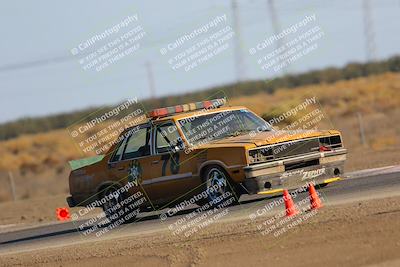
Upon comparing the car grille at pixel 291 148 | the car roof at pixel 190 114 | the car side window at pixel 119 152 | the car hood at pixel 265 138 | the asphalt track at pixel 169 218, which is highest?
the car roof at pixel 190 114

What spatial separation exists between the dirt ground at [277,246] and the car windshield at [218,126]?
2.34 meters

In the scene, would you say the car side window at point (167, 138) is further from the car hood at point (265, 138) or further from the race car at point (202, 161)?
the car hood at point (265, 138)

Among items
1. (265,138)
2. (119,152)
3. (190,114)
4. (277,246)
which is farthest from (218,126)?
(277,246)

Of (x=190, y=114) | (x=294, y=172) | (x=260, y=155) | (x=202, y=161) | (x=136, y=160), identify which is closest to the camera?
(x=260, y=155)

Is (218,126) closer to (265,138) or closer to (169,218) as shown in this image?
(265,138)

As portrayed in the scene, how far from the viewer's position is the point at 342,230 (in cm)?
934

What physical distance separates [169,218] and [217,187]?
128 centimetres

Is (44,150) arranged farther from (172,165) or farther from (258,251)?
(258,251)

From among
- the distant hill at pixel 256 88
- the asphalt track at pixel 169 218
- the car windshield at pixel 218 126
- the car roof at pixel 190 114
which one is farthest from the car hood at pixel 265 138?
the distant hill at pixel 256 88

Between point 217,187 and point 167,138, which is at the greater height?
point 167,138

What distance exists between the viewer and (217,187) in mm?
12891

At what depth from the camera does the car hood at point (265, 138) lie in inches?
499

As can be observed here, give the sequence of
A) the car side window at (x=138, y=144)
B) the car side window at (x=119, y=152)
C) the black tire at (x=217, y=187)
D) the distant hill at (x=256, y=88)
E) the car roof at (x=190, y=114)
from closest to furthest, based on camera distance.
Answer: the black tire at (x=217, y=187) < the car roof at (x=190, y=114) < the car side window at (x=138, y=144) < the car side window at (x=119, y=152) < the distant hill at (x=256, y=88)

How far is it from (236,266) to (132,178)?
519cm
